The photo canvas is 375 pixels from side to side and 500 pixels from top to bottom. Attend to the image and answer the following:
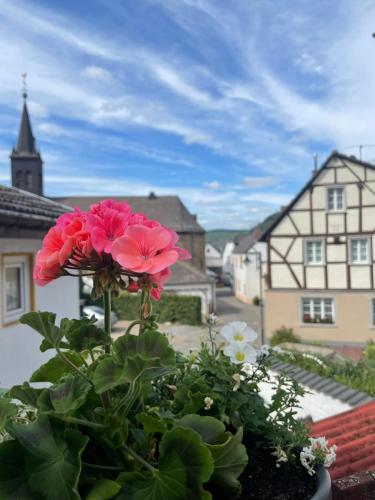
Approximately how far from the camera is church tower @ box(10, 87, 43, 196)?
40.7 metres

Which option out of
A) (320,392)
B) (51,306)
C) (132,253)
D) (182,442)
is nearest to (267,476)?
(182,442)

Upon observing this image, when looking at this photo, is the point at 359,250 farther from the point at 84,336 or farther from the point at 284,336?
the point at 84,336

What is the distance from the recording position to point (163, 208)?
4150cm

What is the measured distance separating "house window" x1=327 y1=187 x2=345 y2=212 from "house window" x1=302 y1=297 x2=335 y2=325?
4.09 metres

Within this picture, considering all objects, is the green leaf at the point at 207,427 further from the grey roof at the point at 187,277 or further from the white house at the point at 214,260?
the white house at the point at 214,260

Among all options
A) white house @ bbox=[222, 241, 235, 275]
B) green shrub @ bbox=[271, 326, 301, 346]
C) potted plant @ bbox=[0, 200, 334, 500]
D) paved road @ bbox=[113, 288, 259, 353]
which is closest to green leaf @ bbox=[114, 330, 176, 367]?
potted plant @ bbox=[0, 200, 334, 500]

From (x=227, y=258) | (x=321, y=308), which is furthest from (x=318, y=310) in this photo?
(x=227, y=258)

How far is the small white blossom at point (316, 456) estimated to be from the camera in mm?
1230

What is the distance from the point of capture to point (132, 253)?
3.54 ft

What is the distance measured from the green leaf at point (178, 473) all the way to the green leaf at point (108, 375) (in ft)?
0.51

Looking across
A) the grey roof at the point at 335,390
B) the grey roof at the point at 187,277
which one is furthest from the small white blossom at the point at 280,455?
the grey roof at the point at 187,277

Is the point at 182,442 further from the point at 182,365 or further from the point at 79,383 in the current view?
the point at 182,365

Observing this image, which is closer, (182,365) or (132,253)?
(132,253)

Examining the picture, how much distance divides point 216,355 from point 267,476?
15.0 inches
